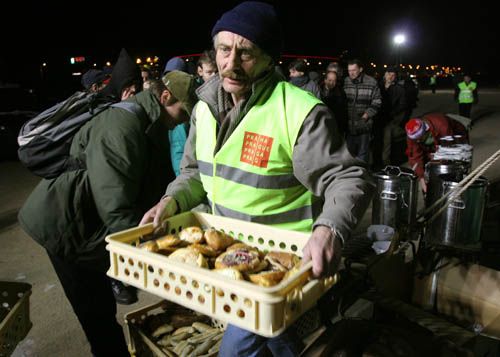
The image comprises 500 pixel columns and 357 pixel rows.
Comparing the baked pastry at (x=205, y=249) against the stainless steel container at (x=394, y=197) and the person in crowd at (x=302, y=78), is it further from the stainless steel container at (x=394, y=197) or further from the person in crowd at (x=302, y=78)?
the person in crowd at (x=302, y=78)

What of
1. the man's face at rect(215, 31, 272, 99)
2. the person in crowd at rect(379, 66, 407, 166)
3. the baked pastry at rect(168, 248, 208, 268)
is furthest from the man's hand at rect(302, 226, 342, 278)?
the person in crowd at rect(379, 66, 407, 166)

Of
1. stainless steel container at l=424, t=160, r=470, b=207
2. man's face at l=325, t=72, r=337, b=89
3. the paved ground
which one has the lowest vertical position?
the paved ground

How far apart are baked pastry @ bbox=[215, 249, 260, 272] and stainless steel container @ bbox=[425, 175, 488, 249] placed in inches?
126

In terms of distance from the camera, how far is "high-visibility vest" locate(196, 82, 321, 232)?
5.97ft

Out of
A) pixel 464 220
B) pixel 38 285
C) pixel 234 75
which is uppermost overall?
pixel 234 75

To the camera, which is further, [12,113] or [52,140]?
[12,113]

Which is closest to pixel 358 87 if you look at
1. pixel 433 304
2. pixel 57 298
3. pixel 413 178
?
pixel 413 178

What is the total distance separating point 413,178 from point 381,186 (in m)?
0.40

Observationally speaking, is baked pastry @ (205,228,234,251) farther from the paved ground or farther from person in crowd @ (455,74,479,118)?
person in crowd @ (455,74,479,118)

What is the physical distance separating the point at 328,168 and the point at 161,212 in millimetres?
803

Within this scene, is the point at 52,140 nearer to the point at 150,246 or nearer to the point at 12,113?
the point at 150,246

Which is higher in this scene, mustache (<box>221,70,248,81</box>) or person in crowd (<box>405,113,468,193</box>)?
mustache (<box>221,70,248,81</box>)

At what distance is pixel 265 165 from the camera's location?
1.86m

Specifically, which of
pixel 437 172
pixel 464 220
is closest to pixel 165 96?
pixel 464 220
